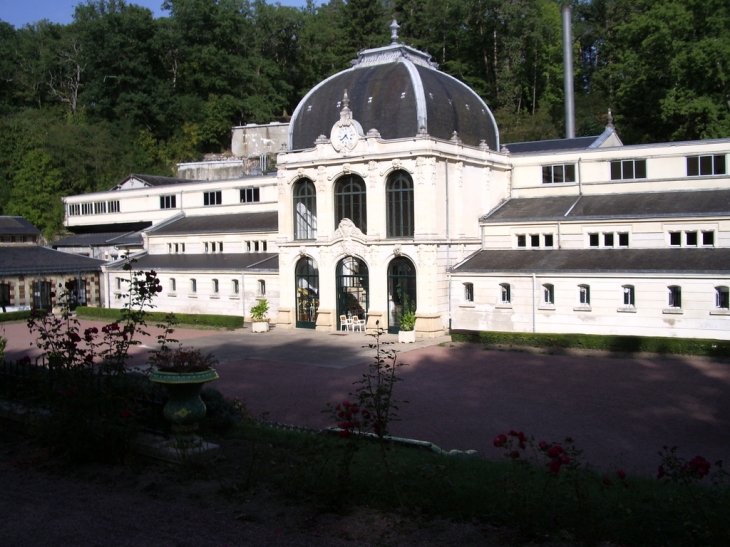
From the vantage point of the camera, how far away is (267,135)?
270 feet

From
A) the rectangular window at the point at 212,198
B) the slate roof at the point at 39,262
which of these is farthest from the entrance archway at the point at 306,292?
the slate roof at the point at 39,262

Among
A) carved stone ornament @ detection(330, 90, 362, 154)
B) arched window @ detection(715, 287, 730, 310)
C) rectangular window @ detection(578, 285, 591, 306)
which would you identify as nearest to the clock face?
carved stone ornament @ detection(330, 90, 362, 154)

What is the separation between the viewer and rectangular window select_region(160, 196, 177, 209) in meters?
60.9

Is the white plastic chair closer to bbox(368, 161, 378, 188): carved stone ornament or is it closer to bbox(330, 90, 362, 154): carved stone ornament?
bbox(368, 161, 378, 188): carved stone ornament

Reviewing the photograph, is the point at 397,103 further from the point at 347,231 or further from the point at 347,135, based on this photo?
the point at 347,231

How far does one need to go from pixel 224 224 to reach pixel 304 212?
12.5 m

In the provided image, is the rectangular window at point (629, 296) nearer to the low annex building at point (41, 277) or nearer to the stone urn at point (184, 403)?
the stone urn at point (184, 403)

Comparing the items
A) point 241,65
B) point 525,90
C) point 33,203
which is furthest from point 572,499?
point 241,65

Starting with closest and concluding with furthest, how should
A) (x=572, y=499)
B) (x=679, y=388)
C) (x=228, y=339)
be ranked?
(x=572, y=499) < (x=679, y=388) < (x=228, y=339)

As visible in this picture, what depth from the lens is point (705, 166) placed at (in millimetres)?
38000

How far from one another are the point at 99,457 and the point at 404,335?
2373cm

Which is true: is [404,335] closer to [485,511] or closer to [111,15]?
[485,511]

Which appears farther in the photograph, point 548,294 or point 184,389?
point 548,294

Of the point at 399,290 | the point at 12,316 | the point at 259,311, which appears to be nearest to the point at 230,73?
the point at 12,316
